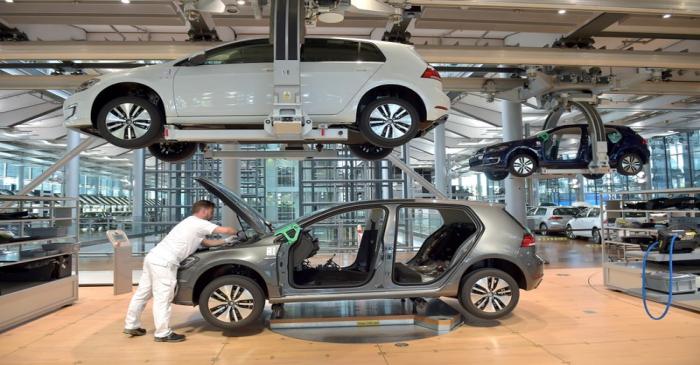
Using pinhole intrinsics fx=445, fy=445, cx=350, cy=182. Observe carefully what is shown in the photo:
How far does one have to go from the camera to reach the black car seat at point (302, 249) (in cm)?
484

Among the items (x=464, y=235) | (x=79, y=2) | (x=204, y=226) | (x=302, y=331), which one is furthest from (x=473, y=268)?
(x=79, y=2)

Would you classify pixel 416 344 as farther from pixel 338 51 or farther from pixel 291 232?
pixel 338 51

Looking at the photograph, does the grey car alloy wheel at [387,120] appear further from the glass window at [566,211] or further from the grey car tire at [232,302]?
the glass window at [566,211]

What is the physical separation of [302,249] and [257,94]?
5.70 feet

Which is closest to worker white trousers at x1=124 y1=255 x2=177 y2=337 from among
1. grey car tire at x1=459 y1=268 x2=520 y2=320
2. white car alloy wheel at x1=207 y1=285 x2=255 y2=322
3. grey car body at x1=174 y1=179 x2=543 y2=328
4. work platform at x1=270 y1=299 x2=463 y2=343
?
grey car body at x1=174 y1=179 x2=543 y2=328

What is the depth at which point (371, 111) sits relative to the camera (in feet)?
14.5

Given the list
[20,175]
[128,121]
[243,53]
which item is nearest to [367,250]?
[243,53]

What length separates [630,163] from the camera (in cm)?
892

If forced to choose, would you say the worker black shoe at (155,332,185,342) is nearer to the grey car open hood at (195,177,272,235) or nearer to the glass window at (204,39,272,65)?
the grey car open hood at (195,177,272,235)

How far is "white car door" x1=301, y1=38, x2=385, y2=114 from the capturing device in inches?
172

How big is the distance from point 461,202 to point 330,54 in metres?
2.18

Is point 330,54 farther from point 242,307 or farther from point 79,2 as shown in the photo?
point 79,2

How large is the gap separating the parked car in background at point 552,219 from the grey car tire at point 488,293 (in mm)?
12377

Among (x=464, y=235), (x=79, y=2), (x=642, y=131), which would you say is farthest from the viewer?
(x=642, y=131)
